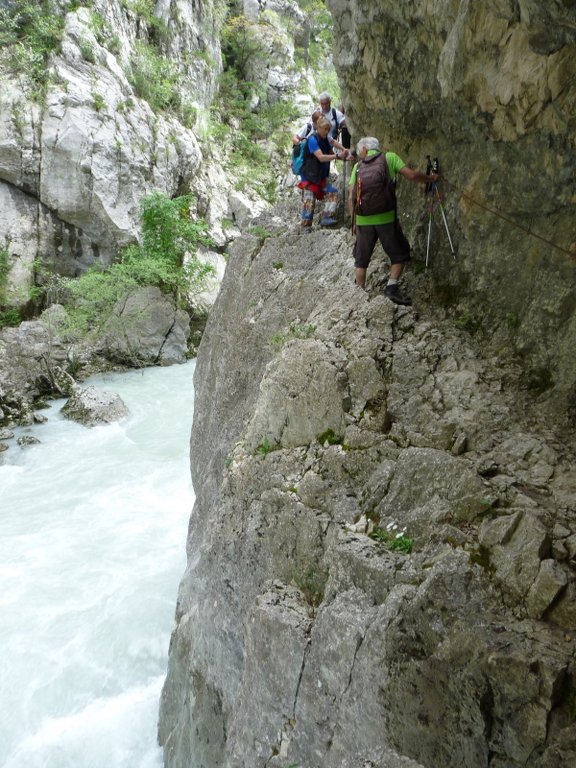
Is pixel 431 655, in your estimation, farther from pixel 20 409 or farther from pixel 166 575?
pixel 20 409

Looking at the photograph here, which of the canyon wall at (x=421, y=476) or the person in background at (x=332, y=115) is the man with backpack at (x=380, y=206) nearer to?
the canyon wall at (x=421, y=476)

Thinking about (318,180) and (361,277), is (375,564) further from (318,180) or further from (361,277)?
(318,180)

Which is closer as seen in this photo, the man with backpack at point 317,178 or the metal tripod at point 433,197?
the metal tripod at point 433,197

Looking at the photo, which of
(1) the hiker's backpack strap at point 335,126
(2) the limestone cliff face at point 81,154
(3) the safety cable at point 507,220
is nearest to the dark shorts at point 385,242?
(3) the safety cable at point 507,220

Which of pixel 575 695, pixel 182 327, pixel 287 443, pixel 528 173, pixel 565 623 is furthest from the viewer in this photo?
pixel 182 327

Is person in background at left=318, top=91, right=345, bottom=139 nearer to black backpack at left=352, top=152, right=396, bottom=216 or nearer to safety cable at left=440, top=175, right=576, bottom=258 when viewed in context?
black backpack at left=352, top=152, right=396, bottom=216

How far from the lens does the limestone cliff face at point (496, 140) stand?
3549mm

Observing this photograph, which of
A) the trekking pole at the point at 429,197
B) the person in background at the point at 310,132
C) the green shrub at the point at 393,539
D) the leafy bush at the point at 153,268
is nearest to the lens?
the green shrub at the point at 393,539

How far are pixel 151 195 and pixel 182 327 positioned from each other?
Result: 644 cm

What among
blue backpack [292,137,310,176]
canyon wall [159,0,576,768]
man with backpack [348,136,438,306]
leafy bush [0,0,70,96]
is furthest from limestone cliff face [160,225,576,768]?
leafy bush [0,0,70,96]

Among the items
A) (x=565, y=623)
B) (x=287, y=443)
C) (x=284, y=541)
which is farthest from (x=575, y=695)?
(x=287, y=443)

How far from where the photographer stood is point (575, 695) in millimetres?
2463

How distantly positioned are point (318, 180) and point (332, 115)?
1244mm

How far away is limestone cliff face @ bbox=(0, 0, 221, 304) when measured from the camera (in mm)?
20969
